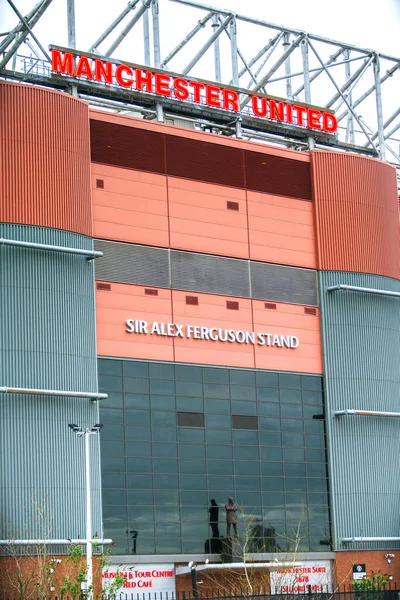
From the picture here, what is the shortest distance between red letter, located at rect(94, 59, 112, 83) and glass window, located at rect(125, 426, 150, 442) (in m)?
22.2

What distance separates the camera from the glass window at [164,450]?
72375mm

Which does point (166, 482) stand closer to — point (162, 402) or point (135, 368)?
point (162, 402)

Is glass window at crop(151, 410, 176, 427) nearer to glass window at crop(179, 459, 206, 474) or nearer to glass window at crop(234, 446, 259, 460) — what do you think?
glass window at crop(179, 459, 206, 474)

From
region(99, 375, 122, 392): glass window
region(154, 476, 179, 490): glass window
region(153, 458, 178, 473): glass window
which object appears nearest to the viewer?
region(99, 375, 122, 392): glass window

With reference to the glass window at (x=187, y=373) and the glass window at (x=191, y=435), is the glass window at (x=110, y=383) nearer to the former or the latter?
the glass window at (x=187, y=373)

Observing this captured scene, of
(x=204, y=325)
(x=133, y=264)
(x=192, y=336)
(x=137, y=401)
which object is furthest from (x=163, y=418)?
(x=133, y=264)

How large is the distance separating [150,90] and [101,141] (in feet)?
23.3

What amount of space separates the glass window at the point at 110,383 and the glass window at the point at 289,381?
37.5 feet

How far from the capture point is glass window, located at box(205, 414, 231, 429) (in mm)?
74875

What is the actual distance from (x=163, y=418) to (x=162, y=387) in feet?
6.03

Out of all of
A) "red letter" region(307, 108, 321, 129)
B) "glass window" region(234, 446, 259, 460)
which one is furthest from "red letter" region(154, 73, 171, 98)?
"glass window" region(234, 446, 259, 460)

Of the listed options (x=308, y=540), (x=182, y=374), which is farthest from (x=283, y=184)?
(x=308, y=540)

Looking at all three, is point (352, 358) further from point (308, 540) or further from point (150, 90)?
point (150, 90)

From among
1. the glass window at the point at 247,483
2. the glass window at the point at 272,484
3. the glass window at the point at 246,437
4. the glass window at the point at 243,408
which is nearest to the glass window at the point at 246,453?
the glass window at the point at 246,437
